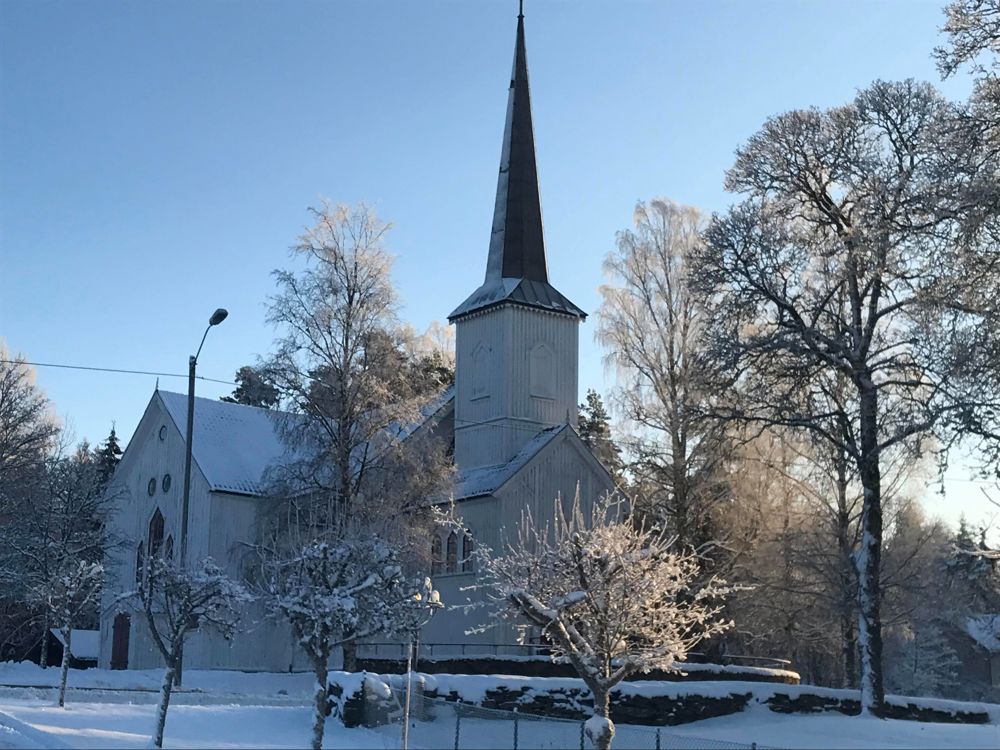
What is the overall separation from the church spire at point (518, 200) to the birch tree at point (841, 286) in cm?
1448

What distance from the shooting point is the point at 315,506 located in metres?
29.8

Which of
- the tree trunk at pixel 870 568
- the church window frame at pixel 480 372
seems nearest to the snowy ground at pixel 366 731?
the tree trunk at pixel 870 568

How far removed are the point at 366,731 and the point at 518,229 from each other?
2476 cm

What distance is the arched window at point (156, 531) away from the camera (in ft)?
132

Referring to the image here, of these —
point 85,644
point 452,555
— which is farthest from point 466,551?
point 85,644

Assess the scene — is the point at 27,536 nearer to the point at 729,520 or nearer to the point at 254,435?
the point at 254,435

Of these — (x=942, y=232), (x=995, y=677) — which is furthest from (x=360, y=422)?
(x=995, y=677)

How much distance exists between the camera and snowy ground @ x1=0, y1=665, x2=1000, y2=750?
17.5 meters

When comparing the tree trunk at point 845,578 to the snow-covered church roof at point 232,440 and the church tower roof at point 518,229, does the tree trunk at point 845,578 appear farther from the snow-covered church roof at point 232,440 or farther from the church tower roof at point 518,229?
the snow-covered church roof at point 232,440

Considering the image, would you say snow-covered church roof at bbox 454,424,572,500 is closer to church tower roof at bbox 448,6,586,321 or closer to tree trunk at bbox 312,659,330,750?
church tower roof at bbox 448,6,586,321

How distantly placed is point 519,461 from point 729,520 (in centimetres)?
699

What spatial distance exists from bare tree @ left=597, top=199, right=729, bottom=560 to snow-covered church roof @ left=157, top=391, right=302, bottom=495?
11.2 m

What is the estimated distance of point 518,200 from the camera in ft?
138

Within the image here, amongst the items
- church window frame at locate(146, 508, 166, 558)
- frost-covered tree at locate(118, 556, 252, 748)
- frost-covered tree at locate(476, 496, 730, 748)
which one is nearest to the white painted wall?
church window frame at locate(146, 508, 166, 558)
